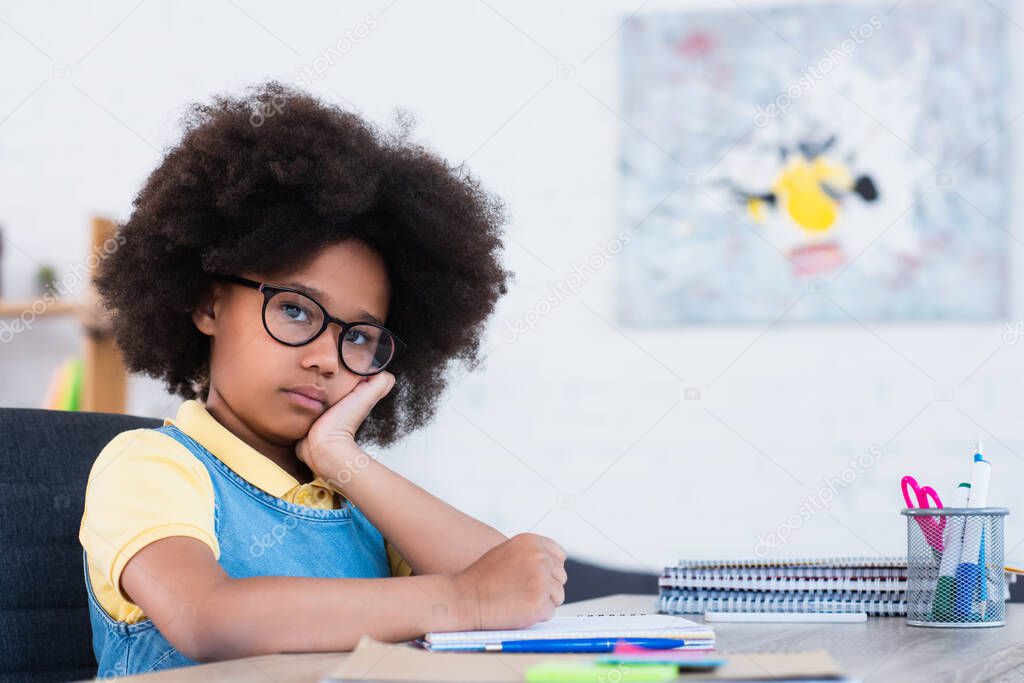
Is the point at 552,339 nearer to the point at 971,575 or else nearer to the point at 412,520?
the point at 412,520

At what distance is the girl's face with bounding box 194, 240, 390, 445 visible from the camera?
117 centimetres

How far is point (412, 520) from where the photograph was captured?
46.8 inches

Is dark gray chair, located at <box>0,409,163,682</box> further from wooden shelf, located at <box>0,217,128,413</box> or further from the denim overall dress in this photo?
wooden shelf, located at <box>0,217,128,413</box>

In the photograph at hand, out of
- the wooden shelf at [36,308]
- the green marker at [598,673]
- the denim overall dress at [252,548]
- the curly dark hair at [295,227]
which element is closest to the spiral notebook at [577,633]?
the green marker at [598,673]

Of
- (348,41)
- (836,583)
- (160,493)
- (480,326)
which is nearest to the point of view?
(160,493)

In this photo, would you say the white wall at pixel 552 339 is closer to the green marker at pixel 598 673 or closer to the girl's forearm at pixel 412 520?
the girl's forearm at pixel 412 520

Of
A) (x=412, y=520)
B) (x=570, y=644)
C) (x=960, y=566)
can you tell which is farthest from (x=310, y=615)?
(x=960, y=566)

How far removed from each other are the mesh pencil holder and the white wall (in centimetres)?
183

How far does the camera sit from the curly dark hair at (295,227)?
1.24 meters

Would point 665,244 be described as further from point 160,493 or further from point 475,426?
point 160,493

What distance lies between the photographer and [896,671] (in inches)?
31.5

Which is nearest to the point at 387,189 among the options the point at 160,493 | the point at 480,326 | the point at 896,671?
the point at 480,326

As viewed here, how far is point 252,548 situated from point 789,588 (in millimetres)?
558

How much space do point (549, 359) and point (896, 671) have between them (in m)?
2.29
